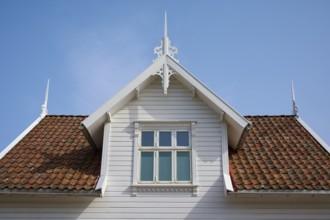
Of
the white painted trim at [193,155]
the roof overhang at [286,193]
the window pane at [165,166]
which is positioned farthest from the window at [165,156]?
the roof overhang at [286,193]

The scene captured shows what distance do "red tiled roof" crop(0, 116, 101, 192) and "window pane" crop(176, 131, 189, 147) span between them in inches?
105

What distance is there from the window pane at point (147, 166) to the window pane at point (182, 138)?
936mm

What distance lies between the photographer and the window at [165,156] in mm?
13195

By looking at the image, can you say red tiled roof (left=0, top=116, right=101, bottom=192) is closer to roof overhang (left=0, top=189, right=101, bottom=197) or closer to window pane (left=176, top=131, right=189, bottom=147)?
roof overhang (left=0, top=189, right=101, bottom=197)

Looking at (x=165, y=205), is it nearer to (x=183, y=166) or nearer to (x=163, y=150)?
(x=183, y=166)

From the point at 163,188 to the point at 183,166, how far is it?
96 centimetres

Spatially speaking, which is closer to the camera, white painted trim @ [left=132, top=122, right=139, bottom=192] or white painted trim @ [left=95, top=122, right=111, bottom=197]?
white painted trim @ [left=95, top=122, right=111, bottom=197]

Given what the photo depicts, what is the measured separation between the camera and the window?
13.2 metres

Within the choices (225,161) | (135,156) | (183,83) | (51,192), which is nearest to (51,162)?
(51,192)

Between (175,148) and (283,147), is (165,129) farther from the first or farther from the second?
(283,147)

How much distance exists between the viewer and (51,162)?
14.1 meters

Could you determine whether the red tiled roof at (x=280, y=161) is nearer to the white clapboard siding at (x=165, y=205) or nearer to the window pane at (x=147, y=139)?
the white clapboard siding at (x=165, y=205)

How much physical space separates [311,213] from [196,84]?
5.17m

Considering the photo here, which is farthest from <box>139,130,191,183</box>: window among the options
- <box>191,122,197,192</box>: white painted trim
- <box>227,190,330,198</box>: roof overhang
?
<box>227,190,330,198</box>: roof overhang
